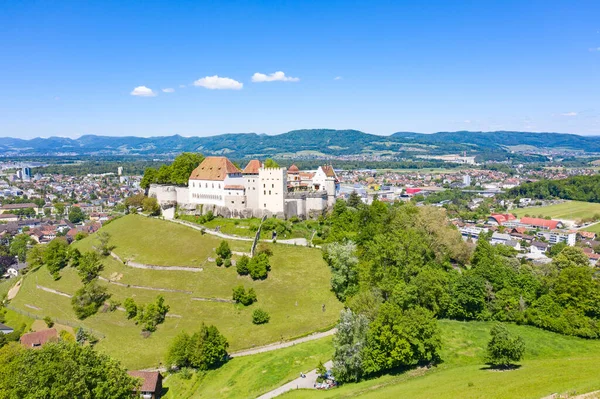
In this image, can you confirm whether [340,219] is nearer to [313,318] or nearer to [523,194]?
[313,318]

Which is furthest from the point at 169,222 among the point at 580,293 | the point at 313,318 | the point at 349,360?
the point at 580,293

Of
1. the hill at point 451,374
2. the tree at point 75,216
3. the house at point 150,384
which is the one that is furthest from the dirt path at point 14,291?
the tree at point 75,216

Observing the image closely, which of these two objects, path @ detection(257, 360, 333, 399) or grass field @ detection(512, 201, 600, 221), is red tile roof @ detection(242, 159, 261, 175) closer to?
path @ detection(257, 360, 333, 399)

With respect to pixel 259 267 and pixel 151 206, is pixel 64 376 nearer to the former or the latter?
pixel 259 267

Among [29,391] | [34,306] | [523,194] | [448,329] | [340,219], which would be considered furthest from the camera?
[523,194]

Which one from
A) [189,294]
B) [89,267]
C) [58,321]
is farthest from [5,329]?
[189,294]
